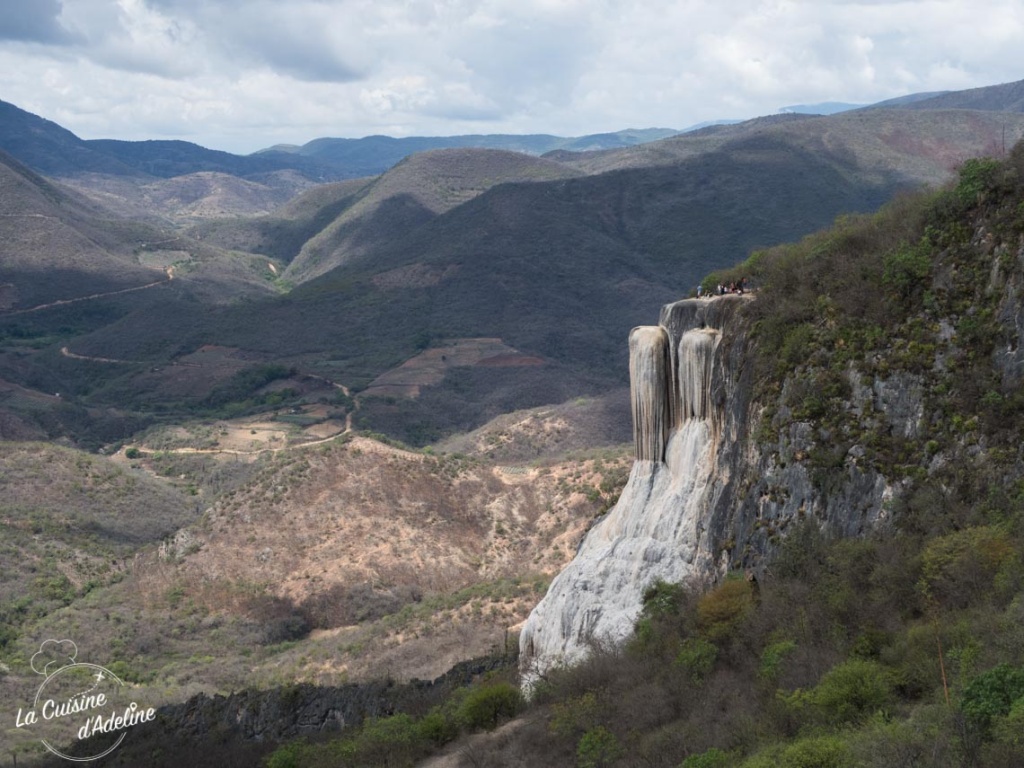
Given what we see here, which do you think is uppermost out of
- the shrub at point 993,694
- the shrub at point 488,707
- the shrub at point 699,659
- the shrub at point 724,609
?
the shrub at point 993,694

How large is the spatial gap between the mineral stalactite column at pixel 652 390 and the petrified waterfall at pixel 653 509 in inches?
0.8

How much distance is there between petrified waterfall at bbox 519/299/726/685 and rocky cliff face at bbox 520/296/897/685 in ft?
0.08

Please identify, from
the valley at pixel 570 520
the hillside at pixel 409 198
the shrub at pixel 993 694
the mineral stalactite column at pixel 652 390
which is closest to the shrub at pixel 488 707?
the valley at pixel 570 520

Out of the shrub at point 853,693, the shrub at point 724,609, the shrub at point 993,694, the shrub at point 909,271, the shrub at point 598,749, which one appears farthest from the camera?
the shrub at point 909,271

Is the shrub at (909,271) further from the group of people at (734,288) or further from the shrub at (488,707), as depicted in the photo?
the shrub at (488,707)

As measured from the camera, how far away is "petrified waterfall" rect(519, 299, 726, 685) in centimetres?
2062

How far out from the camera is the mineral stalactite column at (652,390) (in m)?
22.2

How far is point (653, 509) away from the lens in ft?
70.8

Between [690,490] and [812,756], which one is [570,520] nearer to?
[690,490]

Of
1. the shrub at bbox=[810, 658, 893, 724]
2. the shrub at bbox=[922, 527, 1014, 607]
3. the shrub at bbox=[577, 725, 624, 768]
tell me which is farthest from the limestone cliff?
the shrub at bbox=[577, 725, 624, 768]

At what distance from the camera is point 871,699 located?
13086mm

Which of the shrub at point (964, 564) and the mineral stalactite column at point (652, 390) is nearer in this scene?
the shrub at point (964, 564)

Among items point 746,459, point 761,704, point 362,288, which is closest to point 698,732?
point 761,704

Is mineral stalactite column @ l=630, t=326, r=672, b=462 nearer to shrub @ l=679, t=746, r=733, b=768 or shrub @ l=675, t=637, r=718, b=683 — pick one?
shrub @ l=675, t=637, r=718, b=683
